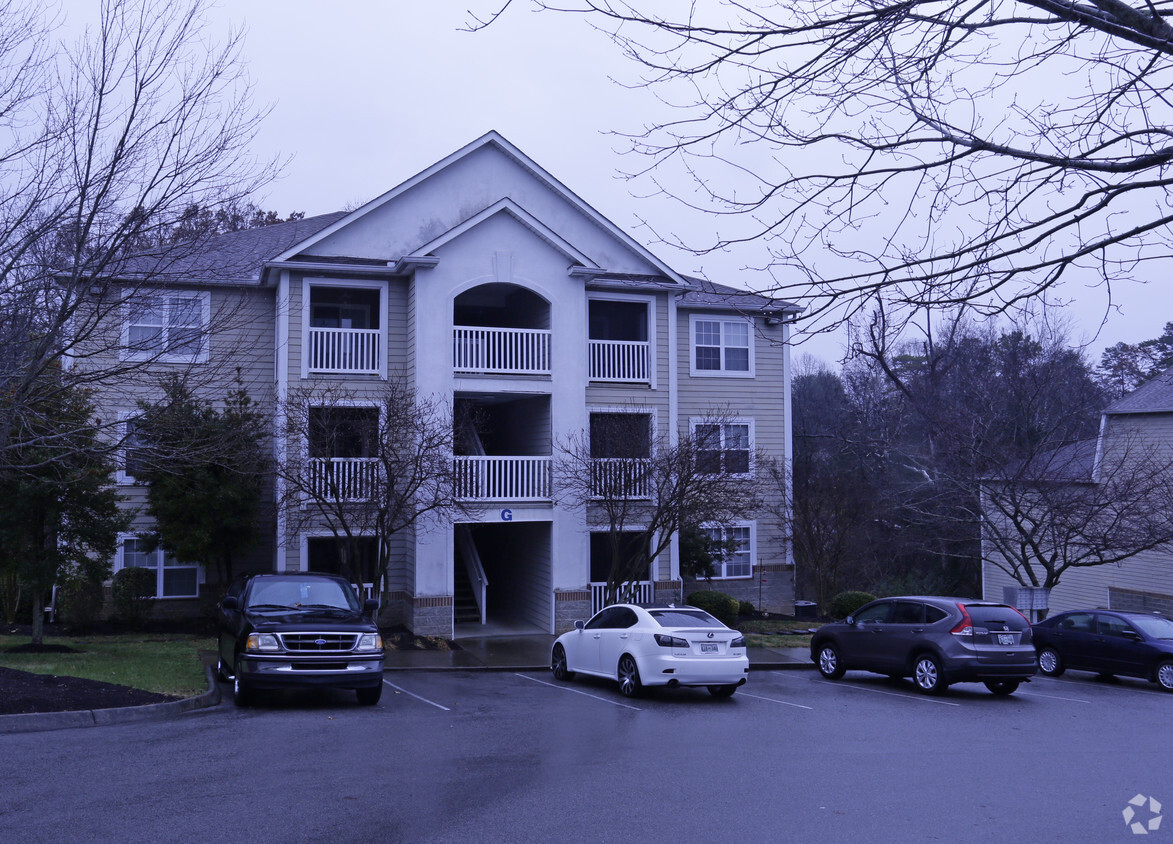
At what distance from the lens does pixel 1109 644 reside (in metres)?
19.2

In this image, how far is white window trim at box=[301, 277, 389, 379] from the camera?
2319 centimetres

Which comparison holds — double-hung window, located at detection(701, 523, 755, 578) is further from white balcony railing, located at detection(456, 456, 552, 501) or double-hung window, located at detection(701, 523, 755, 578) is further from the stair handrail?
the stair handrail

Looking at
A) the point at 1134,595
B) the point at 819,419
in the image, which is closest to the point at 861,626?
the point at 1134,595

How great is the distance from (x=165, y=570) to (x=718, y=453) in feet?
42.0

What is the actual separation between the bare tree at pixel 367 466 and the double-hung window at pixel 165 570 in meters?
3.77

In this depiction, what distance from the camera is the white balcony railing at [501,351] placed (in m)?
23.9

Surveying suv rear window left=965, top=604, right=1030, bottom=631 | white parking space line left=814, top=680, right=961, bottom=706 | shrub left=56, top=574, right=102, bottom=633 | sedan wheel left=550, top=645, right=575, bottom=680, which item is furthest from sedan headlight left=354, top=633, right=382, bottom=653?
shrub left=56, top=574, right=102, bottom=633

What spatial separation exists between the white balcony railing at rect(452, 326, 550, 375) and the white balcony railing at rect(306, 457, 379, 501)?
12.6ft

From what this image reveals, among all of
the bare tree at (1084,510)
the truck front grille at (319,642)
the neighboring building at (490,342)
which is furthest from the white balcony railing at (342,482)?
the bare tree at (1084,510)

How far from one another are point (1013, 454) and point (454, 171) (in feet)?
54.7

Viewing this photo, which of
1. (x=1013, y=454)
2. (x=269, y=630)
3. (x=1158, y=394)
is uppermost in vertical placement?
(x=1158, y=394)

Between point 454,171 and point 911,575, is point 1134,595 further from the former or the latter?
point 454,171

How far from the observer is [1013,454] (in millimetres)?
28453

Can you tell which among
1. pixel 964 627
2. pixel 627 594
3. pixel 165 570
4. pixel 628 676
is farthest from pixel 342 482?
pixel 964 627
